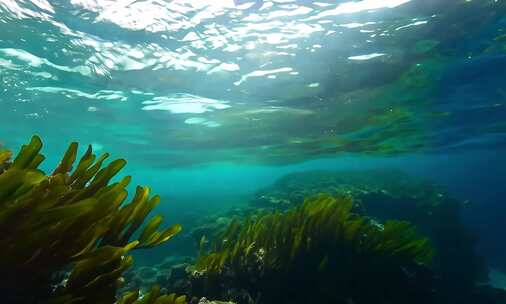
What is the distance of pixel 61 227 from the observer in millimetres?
2264

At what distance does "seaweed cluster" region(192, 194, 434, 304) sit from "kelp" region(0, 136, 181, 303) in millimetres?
2967

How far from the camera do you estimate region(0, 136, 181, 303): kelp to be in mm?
2096

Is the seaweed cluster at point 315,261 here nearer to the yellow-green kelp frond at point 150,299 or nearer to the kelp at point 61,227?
the yellow-green kelp frond at point 150,299

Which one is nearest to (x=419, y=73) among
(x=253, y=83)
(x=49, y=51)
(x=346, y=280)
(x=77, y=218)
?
(x=253, y=83)

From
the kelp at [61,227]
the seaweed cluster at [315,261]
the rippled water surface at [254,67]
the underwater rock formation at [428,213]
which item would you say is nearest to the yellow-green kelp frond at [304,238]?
the seaweed cluster at [315,261]

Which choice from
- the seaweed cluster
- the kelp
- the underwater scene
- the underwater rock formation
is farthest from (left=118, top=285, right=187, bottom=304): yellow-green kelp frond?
the underwater rock formation

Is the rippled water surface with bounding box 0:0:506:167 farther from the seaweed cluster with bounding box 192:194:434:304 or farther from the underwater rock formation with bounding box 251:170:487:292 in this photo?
the seaweed cluster with bounding box 192:194:434:304

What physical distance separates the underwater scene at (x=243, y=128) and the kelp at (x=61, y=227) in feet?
0.03

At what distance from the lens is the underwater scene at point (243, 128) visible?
8.08ft

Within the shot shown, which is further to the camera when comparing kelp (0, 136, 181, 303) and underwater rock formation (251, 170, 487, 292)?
underwater rock formation (251, 170, 487, 292)

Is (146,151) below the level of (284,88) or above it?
below

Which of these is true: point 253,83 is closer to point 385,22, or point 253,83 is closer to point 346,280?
point 385,22

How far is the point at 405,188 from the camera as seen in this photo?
78.6 ft

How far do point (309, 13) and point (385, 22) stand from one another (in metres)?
2.47
